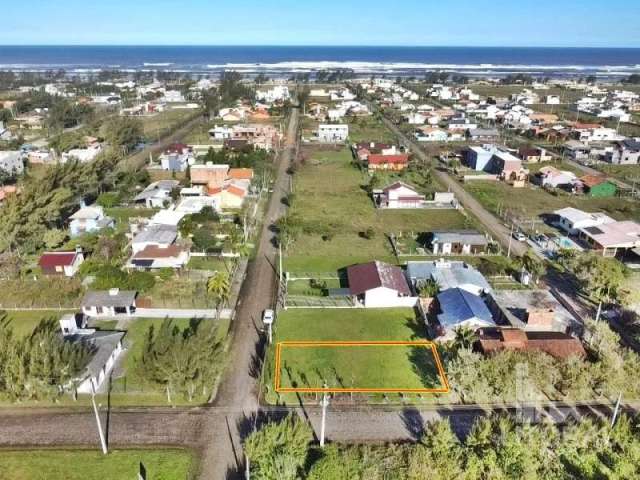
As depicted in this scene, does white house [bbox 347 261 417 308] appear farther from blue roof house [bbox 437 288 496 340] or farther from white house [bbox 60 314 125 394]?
white house [bbox 60 314 125 394]

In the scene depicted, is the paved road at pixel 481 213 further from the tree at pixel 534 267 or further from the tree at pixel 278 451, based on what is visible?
the tree at pixel 278 451

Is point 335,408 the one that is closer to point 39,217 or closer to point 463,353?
point 463,353

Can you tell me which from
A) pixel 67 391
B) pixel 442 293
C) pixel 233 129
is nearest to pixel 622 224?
pixel 442 293

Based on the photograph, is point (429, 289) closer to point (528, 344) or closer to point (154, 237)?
point (528, 344)

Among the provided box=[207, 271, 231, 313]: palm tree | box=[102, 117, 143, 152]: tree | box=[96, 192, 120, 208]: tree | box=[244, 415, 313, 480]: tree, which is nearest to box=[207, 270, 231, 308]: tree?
box=[207, 271, 231, 313]: palm tree

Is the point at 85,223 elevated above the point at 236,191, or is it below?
below

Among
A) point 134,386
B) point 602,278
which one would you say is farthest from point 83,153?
point 602,278

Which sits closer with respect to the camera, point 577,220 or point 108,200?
point 577,220
